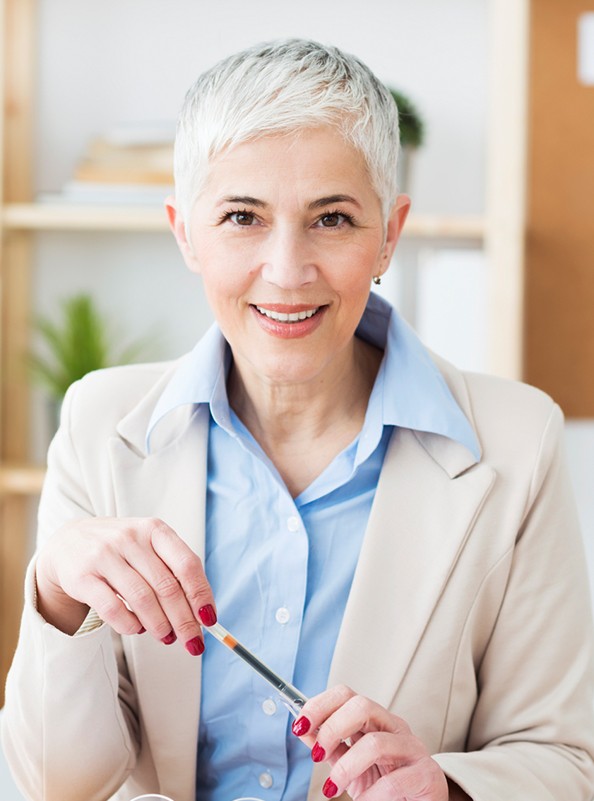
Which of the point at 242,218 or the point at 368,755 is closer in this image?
the point at 368,755

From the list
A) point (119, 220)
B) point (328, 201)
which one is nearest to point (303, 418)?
point (328, 201)

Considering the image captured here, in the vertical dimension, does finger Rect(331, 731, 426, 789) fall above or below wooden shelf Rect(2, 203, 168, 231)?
below

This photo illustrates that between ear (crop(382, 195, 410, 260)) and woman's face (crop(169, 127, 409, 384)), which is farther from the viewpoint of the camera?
ear (crop(382, 195, 410, 260))

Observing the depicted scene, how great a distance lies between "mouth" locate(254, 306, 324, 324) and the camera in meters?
1.28

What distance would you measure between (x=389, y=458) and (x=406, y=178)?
135cm

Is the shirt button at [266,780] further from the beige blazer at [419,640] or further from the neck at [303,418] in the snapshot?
the neck at [303,418]

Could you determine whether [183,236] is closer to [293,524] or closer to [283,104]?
[283,104]

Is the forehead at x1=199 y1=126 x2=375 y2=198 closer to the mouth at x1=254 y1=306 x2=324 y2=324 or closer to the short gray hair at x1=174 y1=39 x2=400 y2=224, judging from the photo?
the short gray hair at x1=174 y1=39 x2=400 y2=224

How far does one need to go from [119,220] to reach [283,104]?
4.65 ft

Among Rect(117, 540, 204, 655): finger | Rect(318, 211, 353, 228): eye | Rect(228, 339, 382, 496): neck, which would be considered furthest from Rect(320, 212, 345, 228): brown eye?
Rect(117, 540, 204, 655): finger

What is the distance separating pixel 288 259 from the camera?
1.23m

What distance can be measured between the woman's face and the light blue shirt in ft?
0.41

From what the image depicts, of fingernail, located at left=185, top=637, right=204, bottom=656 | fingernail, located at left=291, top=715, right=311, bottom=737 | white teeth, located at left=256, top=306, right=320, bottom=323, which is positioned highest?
white teeth, located at left=256, top=306, right=320, bottom=323

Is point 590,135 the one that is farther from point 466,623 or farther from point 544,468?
point 466,623
